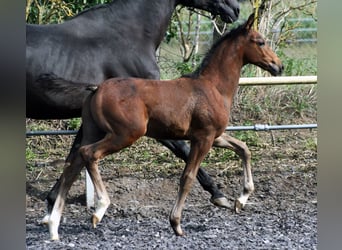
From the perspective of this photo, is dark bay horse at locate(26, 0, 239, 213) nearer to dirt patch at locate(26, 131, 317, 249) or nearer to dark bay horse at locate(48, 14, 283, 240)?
dirt patch at locate(26, 131, 317, 249)

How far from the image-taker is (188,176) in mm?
5461

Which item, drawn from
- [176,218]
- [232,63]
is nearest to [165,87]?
[232,63]

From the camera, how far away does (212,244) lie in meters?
5.33

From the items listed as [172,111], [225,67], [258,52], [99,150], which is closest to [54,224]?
[99,150]

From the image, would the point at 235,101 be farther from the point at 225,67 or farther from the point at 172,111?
the point at 172,111

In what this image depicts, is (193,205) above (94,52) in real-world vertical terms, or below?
below

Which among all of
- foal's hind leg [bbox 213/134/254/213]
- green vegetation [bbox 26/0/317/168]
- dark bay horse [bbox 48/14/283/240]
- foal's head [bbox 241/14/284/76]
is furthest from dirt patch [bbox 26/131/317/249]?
foal's head [bbox 241/14/284/76]

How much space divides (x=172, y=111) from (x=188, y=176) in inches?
19.8

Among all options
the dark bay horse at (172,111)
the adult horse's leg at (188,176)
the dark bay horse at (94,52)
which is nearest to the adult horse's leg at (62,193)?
the dark bay horse at (172,111)
